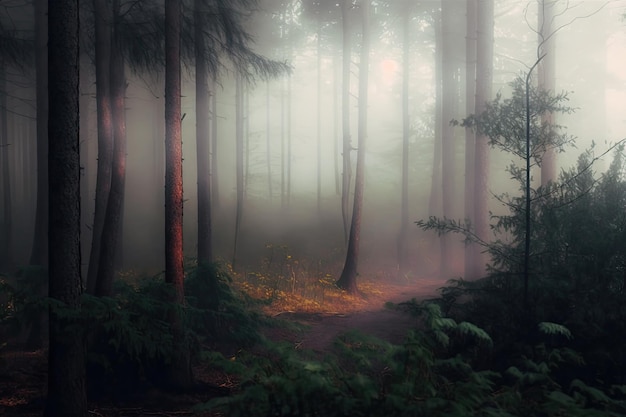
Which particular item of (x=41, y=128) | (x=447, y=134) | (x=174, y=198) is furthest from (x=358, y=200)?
(x=41, y=128)

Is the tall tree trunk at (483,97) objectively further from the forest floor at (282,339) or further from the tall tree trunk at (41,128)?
the tall tree trunk at (41,128)

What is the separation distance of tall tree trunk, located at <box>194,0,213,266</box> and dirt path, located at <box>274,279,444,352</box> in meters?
3.30

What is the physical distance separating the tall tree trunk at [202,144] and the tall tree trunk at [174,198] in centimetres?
217

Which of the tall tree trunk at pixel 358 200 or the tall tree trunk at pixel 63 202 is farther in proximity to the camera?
the tall tree trunk at pixel 358 200

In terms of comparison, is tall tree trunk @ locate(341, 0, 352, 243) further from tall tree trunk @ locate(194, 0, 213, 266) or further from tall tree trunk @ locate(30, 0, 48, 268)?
tall tree trunk @ locate(30, 0, 48, 268)

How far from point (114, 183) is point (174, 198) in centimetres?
264

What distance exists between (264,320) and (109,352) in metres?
3.36

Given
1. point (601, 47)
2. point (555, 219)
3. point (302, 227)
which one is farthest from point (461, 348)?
point (601, 47)

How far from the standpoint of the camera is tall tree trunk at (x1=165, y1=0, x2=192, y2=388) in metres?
8.37

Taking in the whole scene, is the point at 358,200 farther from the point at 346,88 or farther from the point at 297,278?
the point at 346,88

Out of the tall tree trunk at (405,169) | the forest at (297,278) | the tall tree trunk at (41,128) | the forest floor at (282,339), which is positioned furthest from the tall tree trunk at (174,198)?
the tall tree trunk at (405,169)

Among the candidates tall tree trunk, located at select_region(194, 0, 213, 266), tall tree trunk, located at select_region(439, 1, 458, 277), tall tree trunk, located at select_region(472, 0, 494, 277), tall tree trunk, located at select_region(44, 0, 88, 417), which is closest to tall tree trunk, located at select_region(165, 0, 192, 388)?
tall tree trunk, located at select_region(44, 0, 88, 417)

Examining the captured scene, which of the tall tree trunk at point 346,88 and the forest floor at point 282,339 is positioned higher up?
the tall tree trunk at point 346,88

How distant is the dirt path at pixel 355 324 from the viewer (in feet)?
38.5
